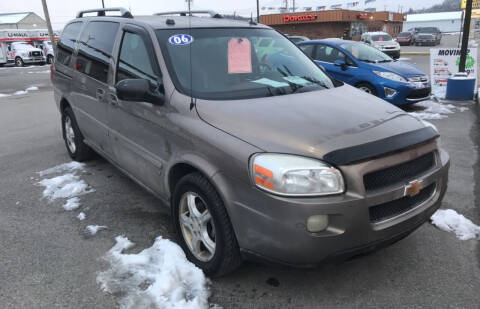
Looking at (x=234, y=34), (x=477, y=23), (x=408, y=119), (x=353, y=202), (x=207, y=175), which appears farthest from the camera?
(x=477, y=23)

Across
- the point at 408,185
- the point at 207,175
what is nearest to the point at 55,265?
the point at 207,175

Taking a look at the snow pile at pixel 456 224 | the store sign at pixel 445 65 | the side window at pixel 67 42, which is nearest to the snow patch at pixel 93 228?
the side window at pixel 67 42

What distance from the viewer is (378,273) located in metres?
2.89

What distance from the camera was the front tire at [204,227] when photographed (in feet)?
8.38

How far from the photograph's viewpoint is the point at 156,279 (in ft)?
9.11

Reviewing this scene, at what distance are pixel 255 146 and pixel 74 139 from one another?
371 centimetres

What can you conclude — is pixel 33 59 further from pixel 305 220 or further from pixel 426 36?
pixel 426 36

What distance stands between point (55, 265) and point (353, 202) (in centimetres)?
229

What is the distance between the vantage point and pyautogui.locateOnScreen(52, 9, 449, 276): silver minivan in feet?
7.32

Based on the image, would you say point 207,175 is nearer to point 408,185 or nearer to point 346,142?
point 346,142

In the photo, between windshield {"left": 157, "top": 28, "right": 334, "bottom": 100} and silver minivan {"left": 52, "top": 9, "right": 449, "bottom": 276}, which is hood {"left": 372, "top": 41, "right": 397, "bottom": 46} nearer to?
silver minivan {"left": 52, "top": 9, "right": 449, "bottom": 276}

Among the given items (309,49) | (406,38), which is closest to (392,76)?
(309,49)

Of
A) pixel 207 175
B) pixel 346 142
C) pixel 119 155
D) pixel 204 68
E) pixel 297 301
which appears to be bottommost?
pixel 297 301

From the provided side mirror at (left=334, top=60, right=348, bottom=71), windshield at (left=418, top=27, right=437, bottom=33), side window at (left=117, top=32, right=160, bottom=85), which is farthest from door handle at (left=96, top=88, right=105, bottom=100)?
windshield at (left=418, top=27, right=437, bottom=33)
